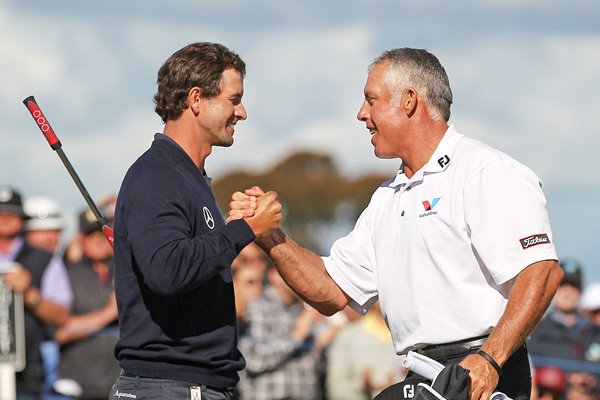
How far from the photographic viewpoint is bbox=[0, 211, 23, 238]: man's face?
10.2 metres

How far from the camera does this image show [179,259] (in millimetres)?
5422

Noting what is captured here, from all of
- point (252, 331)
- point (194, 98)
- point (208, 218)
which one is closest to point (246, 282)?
point (252, 331)

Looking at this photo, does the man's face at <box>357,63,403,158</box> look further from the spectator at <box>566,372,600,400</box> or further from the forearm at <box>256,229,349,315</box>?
the spectator at <box>566,372,600,400</box>

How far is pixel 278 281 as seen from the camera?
42.2 ft

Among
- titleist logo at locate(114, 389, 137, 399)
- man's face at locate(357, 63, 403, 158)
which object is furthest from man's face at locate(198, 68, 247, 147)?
titleist logo at locate(114, 389, 137, 399)

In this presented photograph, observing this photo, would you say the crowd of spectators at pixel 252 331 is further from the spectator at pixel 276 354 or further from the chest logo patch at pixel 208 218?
the chest logo patch at pixel 208 218

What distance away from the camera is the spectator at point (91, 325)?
10.4m

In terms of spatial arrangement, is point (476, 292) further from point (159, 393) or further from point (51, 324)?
point (51, 324)

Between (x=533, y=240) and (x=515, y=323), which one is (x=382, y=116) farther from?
(x=515, y=323)

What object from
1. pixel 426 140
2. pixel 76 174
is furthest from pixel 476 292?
pixel 76 174

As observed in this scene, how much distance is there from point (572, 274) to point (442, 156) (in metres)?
6.23

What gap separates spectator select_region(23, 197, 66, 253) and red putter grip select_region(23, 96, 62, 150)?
4.62 m

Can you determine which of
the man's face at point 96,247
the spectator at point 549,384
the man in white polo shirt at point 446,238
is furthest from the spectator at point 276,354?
the man in white polo shirt at point 446,238

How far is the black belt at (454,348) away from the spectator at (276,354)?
17.0ft
